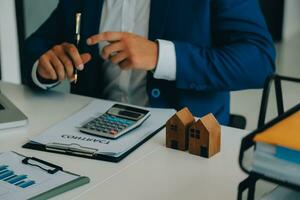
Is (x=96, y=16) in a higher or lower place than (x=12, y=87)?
higher

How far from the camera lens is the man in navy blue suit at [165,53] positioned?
1400 millimetres

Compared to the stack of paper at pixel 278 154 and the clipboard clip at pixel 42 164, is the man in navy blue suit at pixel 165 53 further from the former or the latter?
the stack of paper at pixel 278 154

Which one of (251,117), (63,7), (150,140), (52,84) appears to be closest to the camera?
(150,140)

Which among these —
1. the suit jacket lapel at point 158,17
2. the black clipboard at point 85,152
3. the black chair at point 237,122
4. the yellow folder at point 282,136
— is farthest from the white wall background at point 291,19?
the yellow folder at point 282,136

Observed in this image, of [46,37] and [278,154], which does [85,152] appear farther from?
[46,37]

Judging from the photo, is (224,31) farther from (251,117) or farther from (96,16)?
(251,117)

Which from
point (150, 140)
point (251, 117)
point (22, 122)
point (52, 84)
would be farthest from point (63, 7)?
point (251, 117)

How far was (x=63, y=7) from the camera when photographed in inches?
66.8

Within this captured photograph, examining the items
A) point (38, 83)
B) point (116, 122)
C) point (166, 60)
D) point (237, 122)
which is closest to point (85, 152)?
point (116, 122)

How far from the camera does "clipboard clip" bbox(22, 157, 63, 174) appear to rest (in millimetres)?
1084

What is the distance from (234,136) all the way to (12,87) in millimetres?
692

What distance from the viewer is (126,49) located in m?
1.35

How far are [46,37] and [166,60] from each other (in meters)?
0.49

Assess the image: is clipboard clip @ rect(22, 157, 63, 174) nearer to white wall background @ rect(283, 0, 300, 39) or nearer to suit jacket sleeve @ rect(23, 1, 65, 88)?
suit jacket sleeve @ rect(23, 1, 65, 88)
